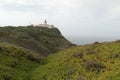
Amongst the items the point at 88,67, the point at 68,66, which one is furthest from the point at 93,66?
the point at 68,66

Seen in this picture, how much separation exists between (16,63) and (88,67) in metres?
12.7

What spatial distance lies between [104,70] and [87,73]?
1.89 metres

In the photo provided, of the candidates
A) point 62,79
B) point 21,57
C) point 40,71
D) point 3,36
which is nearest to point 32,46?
point 3,36

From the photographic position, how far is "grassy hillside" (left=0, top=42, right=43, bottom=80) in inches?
1494

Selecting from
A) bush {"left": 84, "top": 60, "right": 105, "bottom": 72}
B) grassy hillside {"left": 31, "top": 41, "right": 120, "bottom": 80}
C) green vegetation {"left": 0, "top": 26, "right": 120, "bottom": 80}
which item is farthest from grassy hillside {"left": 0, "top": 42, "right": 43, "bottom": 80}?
bush {"left": 84, "top": 60, "right": 105, "bottom": 72}

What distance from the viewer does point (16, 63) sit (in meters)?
43.2

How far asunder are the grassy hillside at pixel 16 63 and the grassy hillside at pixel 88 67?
157 centimetres

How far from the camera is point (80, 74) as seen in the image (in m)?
33.1

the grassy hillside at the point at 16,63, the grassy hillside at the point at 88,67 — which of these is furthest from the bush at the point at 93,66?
the grassy hillside at the point at 16,63

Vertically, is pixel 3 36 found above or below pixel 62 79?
above

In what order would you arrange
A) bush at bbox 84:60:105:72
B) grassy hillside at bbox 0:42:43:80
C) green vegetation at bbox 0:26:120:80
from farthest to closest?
grassy hillside at bbox 0:42:43:80, bush at bbox 84:60:105:72, green vegetation at bbox 0:26:120:80

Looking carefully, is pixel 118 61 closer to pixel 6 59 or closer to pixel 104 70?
pixel 104 70

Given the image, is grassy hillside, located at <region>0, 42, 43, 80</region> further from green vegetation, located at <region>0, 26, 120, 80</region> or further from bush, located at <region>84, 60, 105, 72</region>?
bush, located at <region>84, 60, 105, 72</region>

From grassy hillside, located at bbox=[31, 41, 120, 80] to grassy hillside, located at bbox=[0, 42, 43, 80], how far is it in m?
1.57
